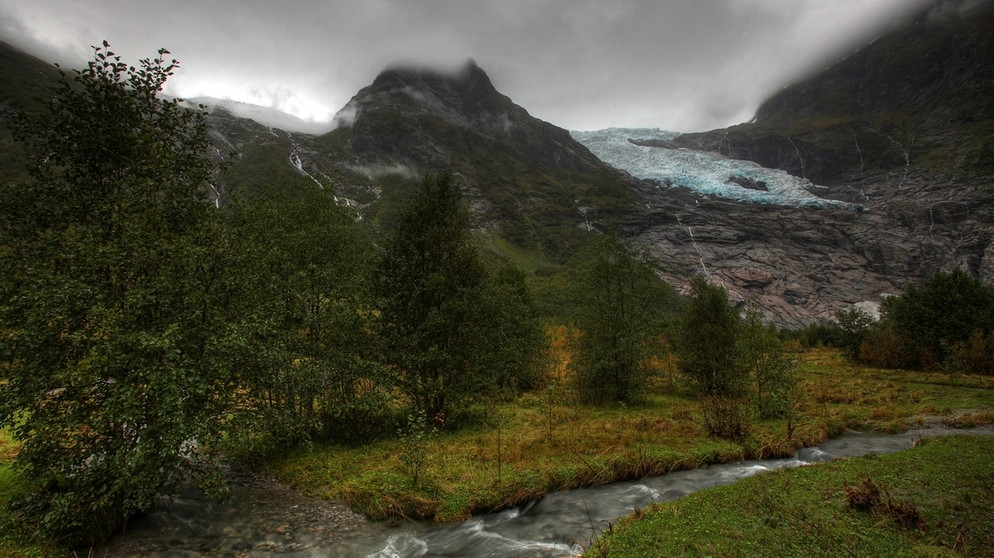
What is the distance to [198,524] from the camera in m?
12.4

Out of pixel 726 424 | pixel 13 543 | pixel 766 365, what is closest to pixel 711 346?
pixel 766 365

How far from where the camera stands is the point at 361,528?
1262cm

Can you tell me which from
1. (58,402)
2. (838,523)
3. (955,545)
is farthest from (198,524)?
(955,545)

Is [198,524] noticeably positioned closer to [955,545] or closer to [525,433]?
[525,433]

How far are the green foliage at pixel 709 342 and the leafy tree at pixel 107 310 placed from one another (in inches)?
1191

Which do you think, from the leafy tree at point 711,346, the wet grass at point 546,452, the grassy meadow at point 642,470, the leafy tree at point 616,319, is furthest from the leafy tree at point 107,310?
the leafy tree at point 711,346

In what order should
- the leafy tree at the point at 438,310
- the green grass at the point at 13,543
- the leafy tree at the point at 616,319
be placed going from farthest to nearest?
1. the leafy tree at the point at 616,319
2. the leafy tree at the point at 438,310
3. the green grass at the point at 13,543

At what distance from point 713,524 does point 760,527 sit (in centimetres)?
99

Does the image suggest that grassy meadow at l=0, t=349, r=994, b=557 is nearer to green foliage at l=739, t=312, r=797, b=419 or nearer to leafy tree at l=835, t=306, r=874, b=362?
green foliage at l=739, t=312, r=797, b=419

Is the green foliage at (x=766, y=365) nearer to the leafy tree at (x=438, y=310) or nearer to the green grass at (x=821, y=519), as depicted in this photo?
the green grass at (x=821, y=519)

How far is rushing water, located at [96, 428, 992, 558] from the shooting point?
1117cm

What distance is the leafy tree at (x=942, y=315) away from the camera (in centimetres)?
5194

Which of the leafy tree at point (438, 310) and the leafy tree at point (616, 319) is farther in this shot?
the leafy tree at point (616, 319)

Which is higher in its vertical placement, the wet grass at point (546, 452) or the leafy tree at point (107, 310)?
the leafy tree at point (107, 310)
